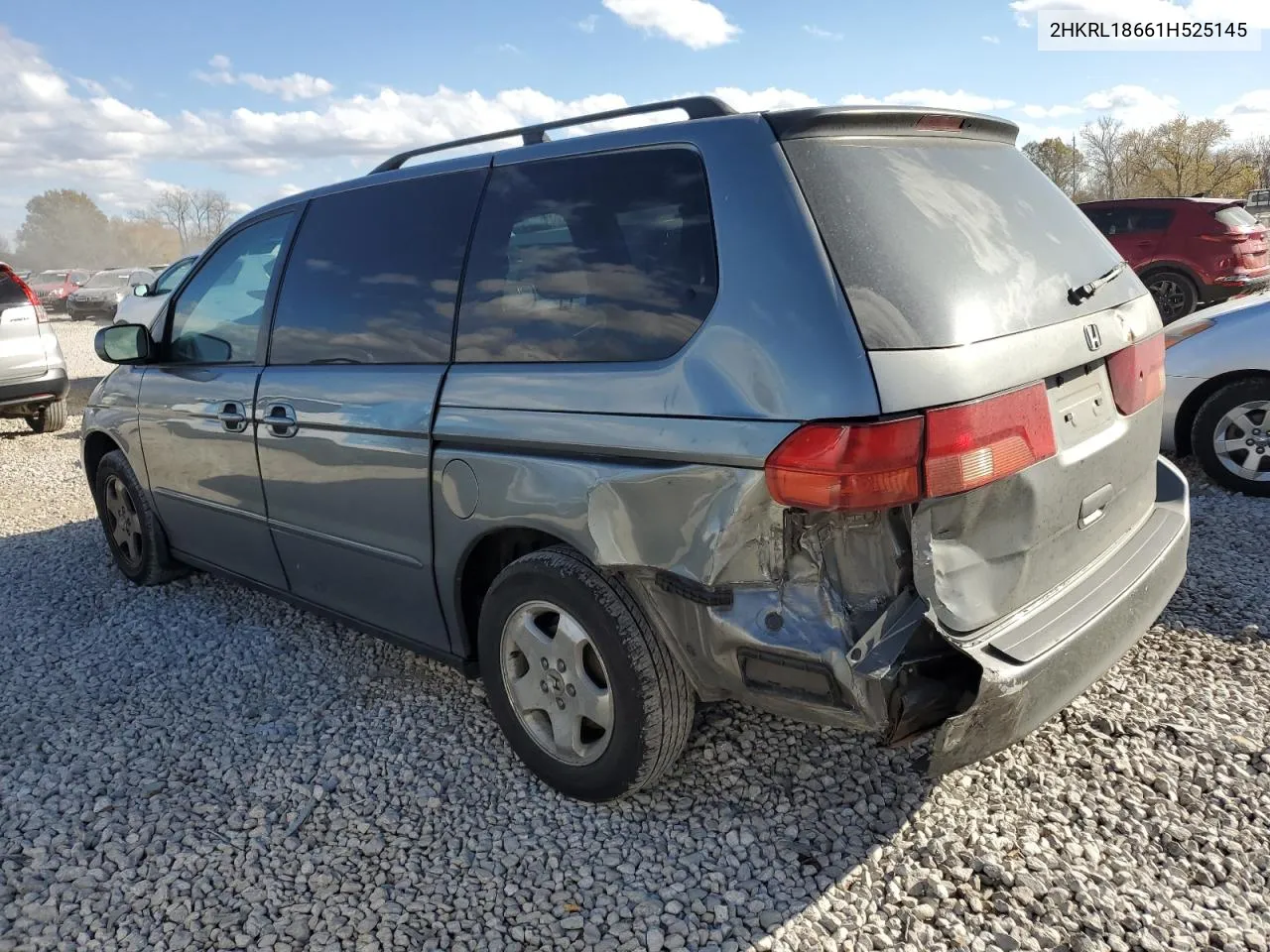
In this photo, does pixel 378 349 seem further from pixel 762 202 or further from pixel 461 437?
pixel 762 202

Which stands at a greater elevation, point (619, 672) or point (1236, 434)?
point (619, 672)

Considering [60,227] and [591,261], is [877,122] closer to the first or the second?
[591,261]

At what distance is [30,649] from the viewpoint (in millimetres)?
4180

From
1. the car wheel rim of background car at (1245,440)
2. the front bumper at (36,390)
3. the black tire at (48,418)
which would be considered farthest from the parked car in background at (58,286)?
the car wheel rim of background car at (1245,440)

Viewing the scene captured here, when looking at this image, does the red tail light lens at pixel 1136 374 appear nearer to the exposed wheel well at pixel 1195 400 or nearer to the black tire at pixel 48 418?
the exposed wheel well at pixel 1195 400

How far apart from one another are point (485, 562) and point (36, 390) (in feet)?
26.2

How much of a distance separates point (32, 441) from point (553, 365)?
911 cm

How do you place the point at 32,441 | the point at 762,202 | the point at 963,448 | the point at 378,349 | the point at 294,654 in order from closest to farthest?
the point at 963,448 < the point at 762,202 < the point at 378,349 < the point at 294,654 < the point at 32,441

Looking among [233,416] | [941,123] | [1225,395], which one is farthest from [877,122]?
[1225,395]

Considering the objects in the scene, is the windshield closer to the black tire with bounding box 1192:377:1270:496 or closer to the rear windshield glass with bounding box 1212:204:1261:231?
the rear windshield glass with bounding box 1212:204:1261:231

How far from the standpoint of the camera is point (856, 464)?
6.59ft

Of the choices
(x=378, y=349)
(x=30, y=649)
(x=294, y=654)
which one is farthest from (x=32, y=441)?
(x=378, y=349)

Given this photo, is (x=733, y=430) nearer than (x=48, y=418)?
Yes

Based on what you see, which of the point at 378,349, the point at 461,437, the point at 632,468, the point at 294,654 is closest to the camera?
the point at 632,468
